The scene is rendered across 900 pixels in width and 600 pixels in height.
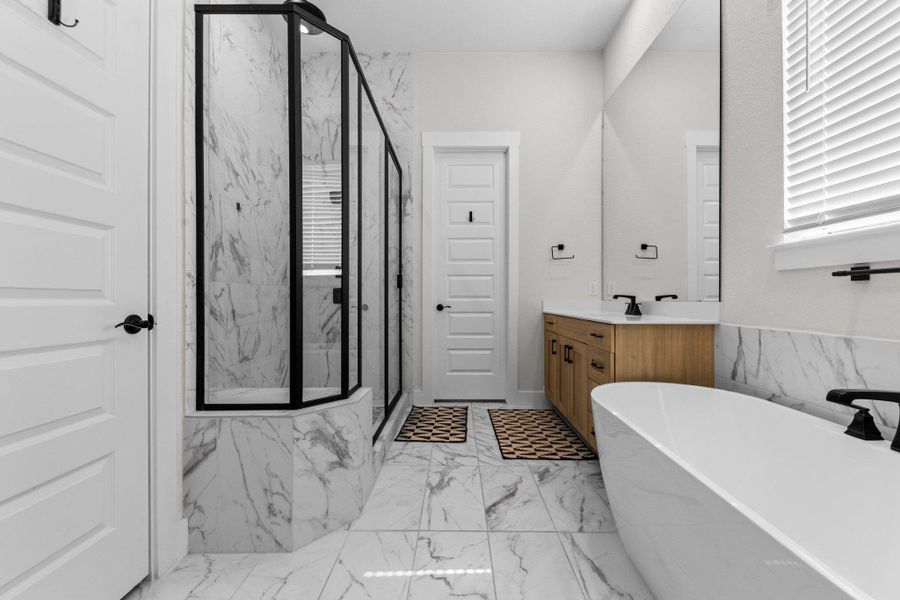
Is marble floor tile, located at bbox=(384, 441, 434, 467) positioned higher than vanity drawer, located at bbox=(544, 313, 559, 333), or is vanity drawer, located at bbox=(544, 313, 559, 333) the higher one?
vanity drawer, located at bbox=(544, 313, 559, 333)

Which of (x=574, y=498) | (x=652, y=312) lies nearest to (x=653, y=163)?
(x=652, y=312)

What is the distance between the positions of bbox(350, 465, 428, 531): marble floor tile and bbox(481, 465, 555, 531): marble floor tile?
327 millimetres

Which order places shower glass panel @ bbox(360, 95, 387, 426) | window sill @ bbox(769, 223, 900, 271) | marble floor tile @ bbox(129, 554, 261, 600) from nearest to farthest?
window sill @ bbox(769, 223, 900, 271) < marble floor tile @ bbox(129, 554, 261, 600) < shower glass panel @ bbox(360, 95, 387, 426)

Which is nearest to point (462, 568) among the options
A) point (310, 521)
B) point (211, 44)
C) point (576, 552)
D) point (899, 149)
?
point (576, 552)

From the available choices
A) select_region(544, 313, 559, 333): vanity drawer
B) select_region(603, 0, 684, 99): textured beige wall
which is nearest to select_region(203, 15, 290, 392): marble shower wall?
select_region(544, 313, 559, 333): vanity drawer

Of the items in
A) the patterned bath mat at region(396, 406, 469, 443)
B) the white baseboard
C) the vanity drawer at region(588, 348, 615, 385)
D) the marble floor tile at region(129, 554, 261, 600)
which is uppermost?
the vanity drawer at region(588, 348, 615, 385)

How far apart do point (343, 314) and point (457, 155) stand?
2.34 meters

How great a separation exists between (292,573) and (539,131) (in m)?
3.57

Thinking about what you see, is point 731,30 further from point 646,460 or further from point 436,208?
point 436,208

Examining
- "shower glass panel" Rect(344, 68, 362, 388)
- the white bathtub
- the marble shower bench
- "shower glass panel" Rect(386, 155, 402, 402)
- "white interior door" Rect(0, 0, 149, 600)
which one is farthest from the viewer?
"shower glass panel" Rect(386, 155, 402, 402)

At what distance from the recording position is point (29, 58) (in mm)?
1000

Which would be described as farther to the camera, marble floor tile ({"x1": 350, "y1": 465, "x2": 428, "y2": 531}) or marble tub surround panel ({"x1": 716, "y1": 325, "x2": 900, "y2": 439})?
marble floor tile ({"x1": 350, "y1": 465, "x2": 428, "y2": 531})

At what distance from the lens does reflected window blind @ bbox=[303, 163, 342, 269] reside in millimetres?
1674

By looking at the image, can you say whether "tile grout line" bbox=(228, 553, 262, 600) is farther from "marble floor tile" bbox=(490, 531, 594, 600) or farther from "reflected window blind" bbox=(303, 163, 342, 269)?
"reflected window blind" bbox=(303, 163, 342, 269)
